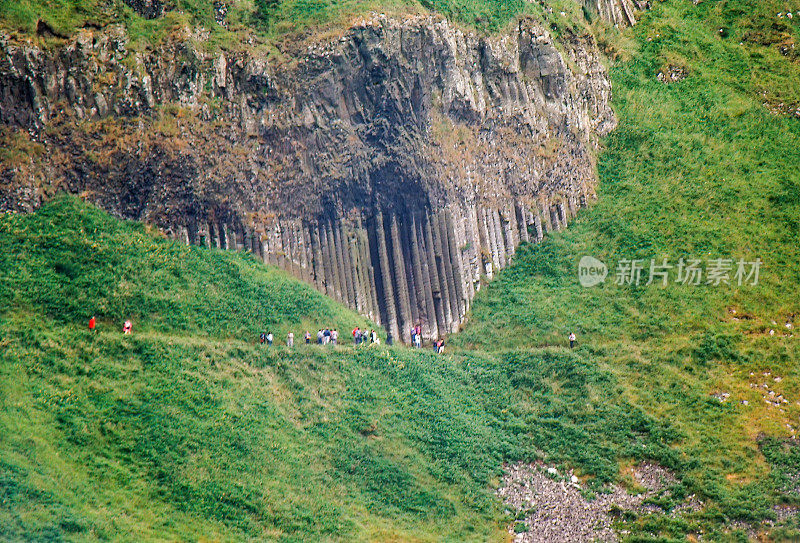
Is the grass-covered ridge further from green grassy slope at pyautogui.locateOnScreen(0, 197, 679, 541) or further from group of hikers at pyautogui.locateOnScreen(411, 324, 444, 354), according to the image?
group of hikers at pyautogui.locateOnScreen(411, 324, 444, 354)

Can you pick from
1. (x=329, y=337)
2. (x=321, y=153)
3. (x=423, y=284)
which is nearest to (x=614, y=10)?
(x=321, y=153)

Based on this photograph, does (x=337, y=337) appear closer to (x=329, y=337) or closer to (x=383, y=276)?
(x=329, y=337)

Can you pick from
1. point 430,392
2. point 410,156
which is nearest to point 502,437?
point 430,392

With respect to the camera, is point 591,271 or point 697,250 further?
point 591,271

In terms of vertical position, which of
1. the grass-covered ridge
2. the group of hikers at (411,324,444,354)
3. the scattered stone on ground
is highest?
the grass-covered ridge

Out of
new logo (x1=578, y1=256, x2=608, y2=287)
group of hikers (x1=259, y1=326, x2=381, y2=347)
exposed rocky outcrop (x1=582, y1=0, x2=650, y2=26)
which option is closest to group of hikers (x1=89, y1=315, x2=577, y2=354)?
group of hikers (x1=259, y1=326, x2=381, y2=347)

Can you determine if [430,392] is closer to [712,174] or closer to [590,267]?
[590,267]
